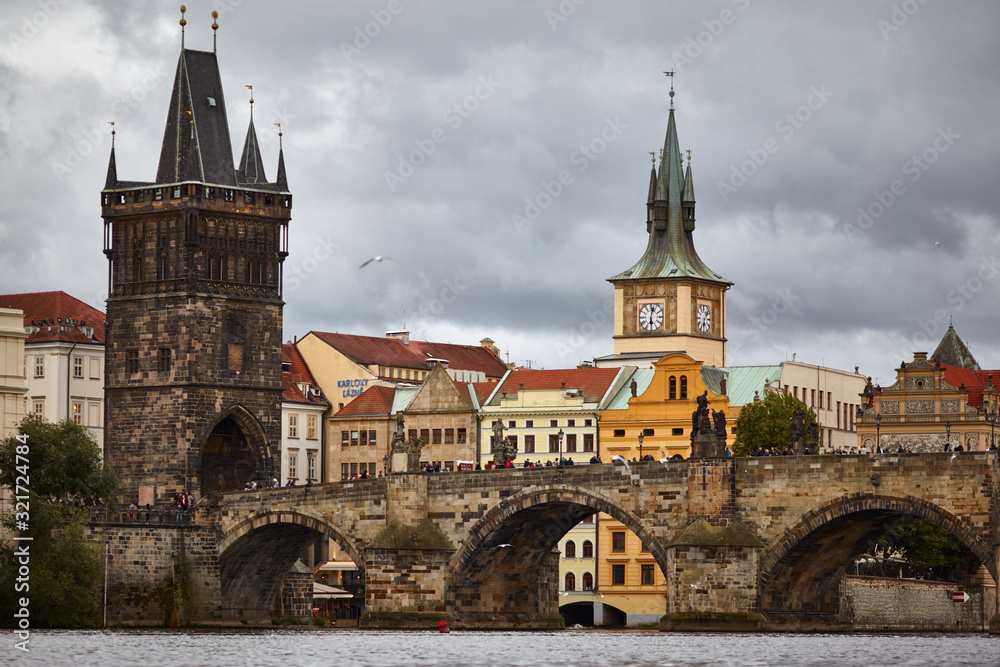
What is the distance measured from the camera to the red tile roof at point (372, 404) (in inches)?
4951

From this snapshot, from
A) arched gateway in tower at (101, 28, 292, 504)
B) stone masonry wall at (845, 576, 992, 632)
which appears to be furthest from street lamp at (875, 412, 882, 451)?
arched gateway in tower at (101, 28, 292, 504)

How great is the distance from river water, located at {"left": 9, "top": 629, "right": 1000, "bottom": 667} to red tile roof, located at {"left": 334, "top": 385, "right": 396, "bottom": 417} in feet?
115

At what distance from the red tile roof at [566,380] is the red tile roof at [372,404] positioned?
6.27 metres

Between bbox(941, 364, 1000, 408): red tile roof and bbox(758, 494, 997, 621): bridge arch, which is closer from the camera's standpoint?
bbox(758, 494, 997, 621): bridge arch

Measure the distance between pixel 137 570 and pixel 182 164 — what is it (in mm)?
17299

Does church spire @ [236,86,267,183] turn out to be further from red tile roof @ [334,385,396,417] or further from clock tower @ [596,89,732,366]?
clock tower @ [596,89,732,366]

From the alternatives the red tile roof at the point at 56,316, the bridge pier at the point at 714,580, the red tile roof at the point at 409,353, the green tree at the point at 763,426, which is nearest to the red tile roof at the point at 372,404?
the red tile roof at the point at 409,353

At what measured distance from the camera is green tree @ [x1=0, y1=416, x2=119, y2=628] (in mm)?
86312

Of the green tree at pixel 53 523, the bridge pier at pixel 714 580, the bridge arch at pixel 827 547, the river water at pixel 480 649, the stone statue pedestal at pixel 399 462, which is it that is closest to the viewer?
the river water at pixel 480 649

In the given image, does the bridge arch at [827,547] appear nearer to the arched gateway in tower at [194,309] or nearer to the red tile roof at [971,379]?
the arched gateway in tower at [194,309]

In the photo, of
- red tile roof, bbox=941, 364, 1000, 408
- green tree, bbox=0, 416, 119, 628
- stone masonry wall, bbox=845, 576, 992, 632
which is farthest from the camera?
red tile roof, bbox=941, 364, 1000, 408

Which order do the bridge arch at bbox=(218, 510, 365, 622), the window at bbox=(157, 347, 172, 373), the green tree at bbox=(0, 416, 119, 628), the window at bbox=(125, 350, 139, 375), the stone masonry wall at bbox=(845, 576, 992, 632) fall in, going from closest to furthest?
1. the green tree at bbox=(0, 416, 119, 628)
2. the bridge arch at bbox=(218, 510, 365, 622)
3. the stone masonry wall at bbox=(845, 576, 992, 632)
4. the window at bbox=(157, 347, 172, 373)
5. the window at bbox=(125, 350, 139, 375)

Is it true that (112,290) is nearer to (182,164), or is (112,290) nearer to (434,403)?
(182,164)

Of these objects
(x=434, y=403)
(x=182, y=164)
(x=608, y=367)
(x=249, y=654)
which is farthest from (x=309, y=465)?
(x=249, y=654)
